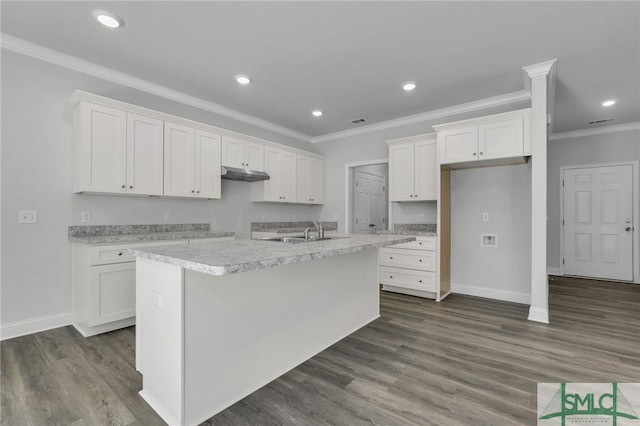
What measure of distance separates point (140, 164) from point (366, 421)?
3177 mm

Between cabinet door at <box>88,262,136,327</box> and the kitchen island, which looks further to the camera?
cabinet door at <box>88,262,136,327</box>

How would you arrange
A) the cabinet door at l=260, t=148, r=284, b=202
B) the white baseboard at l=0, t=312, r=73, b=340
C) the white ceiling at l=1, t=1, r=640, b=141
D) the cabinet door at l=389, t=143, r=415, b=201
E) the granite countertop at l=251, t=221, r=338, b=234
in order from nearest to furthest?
the white ceiling at l=1, t=1, r=640, b=141 → the white baseboard at l=0, t=312, r=73, b=340 → the cabinet door at l=389, t=143, r=415, b=201 → the cabinet door at l=260, t=148, r=284, b=202 → the granite countertop at l=251, t=221, r=338, b=234

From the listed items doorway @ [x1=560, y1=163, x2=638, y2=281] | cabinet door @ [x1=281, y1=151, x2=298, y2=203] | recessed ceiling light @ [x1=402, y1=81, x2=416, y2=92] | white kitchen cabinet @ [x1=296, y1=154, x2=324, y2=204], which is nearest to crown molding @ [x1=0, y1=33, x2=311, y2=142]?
cabinet door @ [x1=281, y1=151, x2=298, y2=203]

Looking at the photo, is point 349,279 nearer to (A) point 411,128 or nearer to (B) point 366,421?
(B) point 366,421

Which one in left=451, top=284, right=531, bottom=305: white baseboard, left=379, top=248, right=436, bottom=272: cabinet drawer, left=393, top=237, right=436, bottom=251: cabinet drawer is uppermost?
left=393, top=237, right=436, bottom=251: cabinet drawer

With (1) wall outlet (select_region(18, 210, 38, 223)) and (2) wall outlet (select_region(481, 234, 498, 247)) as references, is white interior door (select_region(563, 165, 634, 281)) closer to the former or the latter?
(2) wall outlet (select_region(481, 234, 498, 247))

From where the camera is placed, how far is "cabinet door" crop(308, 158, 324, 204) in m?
5.62

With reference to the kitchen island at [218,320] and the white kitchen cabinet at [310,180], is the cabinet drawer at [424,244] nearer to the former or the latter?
the kitchen island at [218,320]

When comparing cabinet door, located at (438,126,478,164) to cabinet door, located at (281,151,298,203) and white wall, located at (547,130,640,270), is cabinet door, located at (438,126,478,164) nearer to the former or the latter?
cabinet door, located at (281,151,298,203)

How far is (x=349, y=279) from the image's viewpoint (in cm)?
282

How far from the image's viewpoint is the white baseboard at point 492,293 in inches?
154

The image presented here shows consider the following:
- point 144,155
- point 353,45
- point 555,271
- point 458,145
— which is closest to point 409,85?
point 458,145

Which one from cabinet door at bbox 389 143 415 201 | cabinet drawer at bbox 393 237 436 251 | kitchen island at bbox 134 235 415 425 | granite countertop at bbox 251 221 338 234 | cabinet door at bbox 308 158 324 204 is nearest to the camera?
kitchen island at bbox 134 235 415 425

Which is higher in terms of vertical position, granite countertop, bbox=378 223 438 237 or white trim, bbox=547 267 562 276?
granite countertop, bbox=378 223 438 237
